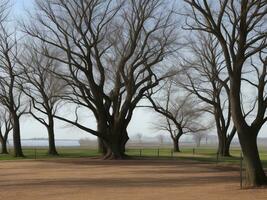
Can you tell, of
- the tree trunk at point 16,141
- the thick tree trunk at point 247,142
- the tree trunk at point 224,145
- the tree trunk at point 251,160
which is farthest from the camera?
the tree trunk at point 224,145

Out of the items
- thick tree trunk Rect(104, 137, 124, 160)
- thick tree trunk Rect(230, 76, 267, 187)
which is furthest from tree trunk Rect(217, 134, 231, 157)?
thick tree trunk Rect(230, 76, 267, 187)

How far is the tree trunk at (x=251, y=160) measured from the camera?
62.8 ft

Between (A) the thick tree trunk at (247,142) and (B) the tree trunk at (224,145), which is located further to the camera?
(B) the tree trunk at (224,145)

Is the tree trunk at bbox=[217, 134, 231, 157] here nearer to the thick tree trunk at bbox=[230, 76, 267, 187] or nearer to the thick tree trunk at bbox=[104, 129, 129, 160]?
the thick tree trunk at bbox=[104, 129, 129, 160]

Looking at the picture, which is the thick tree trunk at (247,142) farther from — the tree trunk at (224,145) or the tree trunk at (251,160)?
the tree trunk at (224,145)

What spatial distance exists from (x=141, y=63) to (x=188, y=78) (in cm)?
1017

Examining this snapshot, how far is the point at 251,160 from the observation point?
64.4 feet

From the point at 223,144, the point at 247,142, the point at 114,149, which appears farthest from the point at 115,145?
the point at 247,142

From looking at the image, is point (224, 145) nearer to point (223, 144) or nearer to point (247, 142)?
point (223, 144)

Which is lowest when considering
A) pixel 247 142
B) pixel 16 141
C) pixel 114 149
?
pixel 114 149

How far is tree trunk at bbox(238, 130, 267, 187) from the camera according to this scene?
19.1 meters

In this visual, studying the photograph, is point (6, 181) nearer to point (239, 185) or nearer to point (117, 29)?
point (239, 185)

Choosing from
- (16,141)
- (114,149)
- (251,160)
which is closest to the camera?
(251,160)

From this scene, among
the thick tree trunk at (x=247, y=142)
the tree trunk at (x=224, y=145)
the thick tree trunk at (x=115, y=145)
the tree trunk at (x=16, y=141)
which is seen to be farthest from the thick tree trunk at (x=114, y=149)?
the thick tree trunk at (x=247, y=142)
